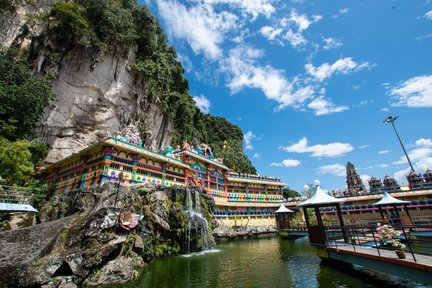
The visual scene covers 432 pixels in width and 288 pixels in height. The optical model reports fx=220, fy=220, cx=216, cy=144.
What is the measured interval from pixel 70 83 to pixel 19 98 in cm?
610

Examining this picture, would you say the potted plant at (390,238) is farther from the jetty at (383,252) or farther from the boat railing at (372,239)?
the boat railing at (372,239)

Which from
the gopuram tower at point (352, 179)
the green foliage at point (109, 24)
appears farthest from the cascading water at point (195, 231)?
the gopuram tower at point (352, 179)

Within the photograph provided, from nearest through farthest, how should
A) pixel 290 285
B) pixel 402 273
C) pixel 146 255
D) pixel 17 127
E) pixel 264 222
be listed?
1. pixel 402 273
2. pixel 290 285
3. pixel 146 255
4. pixel 17 127
5. pixel 264 222

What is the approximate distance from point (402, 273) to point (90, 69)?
100 feet

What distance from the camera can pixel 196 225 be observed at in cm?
1741

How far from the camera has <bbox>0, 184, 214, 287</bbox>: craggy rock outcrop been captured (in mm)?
8703

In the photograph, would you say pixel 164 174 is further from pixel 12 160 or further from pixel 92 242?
pixel 92 242

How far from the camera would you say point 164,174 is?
76.0 ft

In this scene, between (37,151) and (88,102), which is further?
(88,102)

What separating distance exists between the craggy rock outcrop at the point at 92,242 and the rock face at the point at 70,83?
10124 mm

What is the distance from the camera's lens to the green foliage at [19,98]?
19.1 meters

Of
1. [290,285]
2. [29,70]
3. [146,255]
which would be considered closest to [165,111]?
[29,70]

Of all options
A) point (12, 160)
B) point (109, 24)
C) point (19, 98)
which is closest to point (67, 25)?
point (109, 24)

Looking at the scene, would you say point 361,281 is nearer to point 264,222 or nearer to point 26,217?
point 26,217
